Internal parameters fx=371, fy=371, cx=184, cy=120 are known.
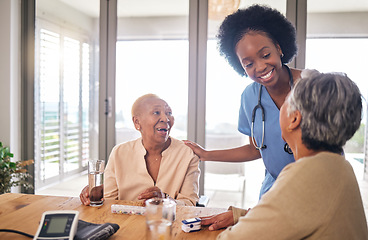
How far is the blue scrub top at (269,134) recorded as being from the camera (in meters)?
1.81

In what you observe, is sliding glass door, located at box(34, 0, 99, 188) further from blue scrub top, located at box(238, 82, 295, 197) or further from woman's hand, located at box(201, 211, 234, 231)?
woman's hand, located at box(201, 211, 234, 231)

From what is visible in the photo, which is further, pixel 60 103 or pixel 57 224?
pixel 60 103

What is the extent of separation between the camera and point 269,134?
1.85m

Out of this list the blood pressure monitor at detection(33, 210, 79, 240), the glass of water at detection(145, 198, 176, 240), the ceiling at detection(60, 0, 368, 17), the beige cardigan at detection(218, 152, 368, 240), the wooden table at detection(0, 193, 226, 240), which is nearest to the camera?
the beige cardigan at detection(218, 152, 368, 240)

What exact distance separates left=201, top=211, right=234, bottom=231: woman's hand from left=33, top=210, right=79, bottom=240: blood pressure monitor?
467mm

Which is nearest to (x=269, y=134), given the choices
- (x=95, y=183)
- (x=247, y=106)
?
(x=247, y=106)

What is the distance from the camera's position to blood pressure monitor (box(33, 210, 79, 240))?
3.96 feet

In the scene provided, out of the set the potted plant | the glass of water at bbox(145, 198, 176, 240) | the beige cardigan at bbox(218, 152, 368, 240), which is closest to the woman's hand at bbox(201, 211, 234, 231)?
the glass of water at bbox(145, 198, 176, 240)

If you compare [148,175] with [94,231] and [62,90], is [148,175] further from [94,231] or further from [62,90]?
[62,90]

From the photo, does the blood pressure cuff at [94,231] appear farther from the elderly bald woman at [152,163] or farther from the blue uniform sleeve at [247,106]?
the blue uniform sleeve at [247,106]

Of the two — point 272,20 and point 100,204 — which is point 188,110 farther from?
point 100,204

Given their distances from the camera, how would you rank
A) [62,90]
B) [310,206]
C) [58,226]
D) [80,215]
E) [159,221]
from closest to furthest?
[310,206], [159,221], [58,226], [80,215], [62,90]

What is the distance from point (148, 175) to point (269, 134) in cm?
70

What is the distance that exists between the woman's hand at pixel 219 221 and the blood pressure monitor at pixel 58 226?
467mm
